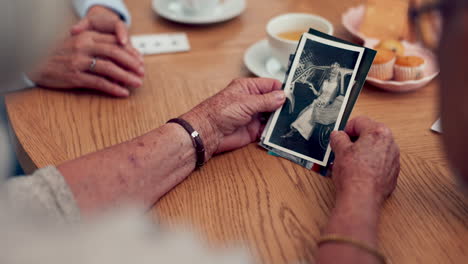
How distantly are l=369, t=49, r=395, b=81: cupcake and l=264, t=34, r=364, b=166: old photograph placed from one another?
0.21 m

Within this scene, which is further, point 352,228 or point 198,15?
point 198,15

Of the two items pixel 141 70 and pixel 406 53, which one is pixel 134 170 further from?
pixel 406 53

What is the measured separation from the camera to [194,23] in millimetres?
1536

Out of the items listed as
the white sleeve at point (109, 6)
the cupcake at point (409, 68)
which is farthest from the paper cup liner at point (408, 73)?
the white sleeve at point (109, 6)

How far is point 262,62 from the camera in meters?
1.32

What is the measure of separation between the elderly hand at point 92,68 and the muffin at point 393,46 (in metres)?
0.70

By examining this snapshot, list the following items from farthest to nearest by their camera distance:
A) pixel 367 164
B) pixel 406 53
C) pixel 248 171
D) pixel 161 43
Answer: pixel 161 43 → pixel 406 53 → pixel 248 171 → pixel 367 164

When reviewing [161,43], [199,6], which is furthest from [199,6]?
[161,43]

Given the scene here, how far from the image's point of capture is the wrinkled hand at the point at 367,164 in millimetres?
809

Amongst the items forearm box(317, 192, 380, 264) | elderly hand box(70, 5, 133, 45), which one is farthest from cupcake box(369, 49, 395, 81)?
elderly hand box(70, 5, 133, 45)

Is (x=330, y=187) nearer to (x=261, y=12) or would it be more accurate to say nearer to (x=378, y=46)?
(x=378, y=46)

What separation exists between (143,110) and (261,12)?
Result: 74cm

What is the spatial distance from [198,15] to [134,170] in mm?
870

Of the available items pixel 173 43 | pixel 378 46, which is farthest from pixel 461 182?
Answer: pixel 173 43
